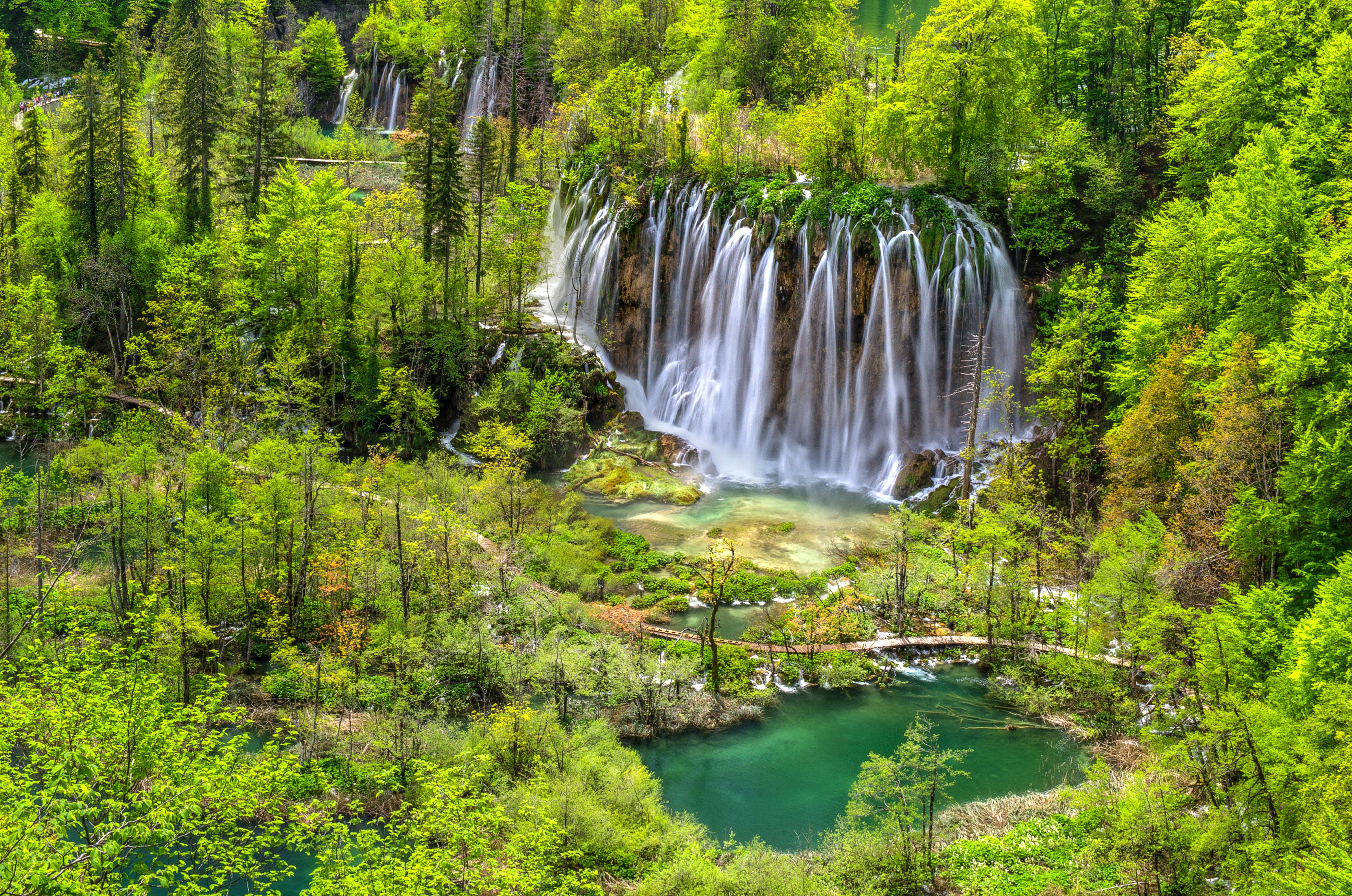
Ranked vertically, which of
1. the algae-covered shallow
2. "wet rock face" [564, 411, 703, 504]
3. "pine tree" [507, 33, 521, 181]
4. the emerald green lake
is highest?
the emerald green lake

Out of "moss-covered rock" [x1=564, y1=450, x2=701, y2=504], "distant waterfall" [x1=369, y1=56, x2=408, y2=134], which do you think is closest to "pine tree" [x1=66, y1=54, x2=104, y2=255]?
"moss-covered rock" [x1=564, y1=450, x2=701, y2=504]

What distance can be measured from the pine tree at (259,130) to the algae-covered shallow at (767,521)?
23361 mm

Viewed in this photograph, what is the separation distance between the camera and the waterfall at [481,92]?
65125mm

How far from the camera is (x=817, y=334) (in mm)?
38500

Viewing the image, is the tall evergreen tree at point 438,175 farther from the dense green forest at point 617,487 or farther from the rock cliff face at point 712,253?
the rock cliff face at point 712,253

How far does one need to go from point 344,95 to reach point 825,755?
74.1 m

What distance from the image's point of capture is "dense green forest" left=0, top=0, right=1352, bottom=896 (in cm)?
1526

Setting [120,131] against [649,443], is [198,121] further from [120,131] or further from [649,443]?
[649,443]

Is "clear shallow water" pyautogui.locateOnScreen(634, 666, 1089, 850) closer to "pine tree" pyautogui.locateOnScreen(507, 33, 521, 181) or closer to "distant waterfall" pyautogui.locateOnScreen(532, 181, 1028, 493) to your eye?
"distant waterfall" pyautogui.locateOnScreen(532, 181, 1028, 493)

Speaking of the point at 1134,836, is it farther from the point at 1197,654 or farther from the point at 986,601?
the point at 986,601

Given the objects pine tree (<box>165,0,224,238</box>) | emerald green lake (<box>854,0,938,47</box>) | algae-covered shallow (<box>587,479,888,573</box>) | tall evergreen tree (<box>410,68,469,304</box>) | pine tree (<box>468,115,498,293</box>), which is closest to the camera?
algae-covered shallow (<box>587,479,888,573</box>)

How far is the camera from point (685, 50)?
54031 mm

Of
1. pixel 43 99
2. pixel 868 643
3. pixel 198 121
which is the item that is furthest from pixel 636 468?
pixel 43 99

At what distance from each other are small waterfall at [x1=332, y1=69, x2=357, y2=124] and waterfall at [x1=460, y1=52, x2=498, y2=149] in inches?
605
